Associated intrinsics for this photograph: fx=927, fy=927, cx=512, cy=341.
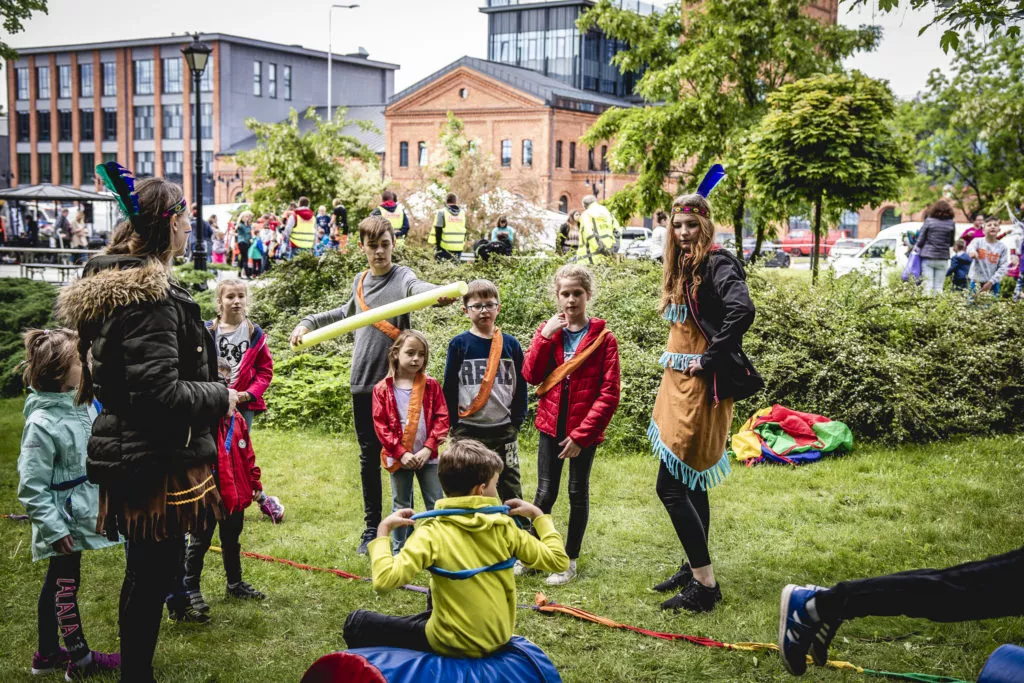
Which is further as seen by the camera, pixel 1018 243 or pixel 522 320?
pixel 1018 243

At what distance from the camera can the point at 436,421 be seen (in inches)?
226

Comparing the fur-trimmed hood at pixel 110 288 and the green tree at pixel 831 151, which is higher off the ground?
the green tree at pixel 831 151

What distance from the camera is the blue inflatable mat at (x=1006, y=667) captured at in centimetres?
312

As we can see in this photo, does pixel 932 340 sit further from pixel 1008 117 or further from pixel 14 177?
pixel 14 177

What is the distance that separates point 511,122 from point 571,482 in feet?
192

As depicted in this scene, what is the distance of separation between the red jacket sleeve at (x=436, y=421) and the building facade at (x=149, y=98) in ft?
227

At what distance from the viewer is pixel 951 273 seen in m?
16.1

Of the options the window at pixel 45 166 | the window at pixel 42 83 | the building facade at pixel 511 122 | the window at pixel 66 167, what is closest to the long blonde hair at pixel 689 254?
the building facade at pixel 511 122

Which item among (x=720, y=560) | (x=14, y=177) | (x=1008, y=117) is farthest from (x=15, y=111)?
(x=720, y=560)

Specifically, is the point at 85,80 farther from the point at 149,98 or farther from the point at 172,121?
the point at 172,121

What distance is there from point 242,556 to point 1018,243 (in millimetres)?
16126

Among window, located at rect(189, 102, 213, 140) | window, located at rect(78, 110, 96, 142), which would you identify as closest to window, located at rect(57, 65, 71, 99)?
window, located at rect(78, 110, 96, 142)

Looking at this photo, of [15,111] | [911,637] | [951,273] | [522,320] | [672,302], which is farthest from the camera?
[15,111]

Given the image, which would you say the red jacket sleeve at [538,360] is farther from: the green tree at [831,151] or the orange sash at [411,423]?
the green tree at [831,151]
